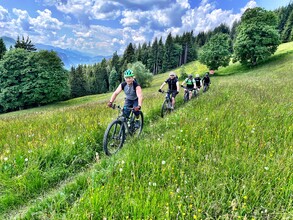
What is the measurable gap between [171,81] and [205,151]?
7.18 metres

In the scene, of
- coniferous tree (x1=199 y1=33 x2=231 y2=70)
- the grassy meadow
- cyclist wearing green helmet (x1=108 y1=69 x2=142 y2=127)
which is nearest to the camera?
the grassy meadow

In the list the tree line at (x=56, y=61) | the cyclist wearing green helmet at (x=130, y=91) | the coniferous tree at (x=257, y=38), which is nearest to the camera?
the cyclist wearing green helmet at (x=130, y=91)

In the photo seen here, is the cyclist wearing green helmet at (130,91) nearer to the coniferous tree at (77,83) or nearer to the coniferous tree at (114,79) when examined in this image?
the coniferous tree at (77,83)

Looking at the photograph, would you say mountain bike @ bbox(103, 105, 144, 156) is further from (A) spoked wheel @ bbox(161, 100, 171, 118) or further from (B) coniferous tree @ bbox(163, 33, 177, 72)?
(B) coniferous tree @ bbox(163, 33, 177, 72)

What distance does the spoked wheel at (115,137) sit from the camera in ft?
19.3

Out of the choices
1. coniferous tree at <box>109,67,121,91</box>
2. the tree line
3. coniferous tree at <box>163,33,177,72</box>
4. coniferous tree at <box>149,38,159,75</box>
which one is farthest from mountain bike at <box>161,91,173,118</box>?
coniferous tree at <box>149,38,159,75</box>

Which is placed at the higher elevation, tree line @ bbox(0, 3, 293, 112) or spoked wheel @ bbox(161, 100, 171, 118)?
tree line @ bbox(0, 3, 293, 112)

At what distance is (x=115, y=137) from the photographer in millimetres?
6012

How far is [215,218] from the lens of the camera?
2.91 m

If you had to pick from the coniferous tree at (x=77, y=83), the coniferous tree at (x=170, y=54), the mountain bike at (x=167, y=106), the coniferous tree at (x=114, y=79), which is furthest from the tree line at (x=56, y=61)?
the coniferous tree at (x=170, y=54)

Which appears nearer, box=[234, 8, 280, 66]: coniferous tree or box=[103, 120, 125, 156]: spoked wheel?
box=[103, 120, 125, 156]: spoked wheel

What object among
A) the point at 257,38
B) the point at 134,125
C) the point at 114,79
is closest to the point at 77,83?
the point at 114,79

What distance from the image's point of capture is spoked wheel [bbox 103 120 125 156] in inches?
232

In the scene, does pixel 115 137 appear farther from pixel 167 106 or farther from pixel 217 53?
pixel 217 53
